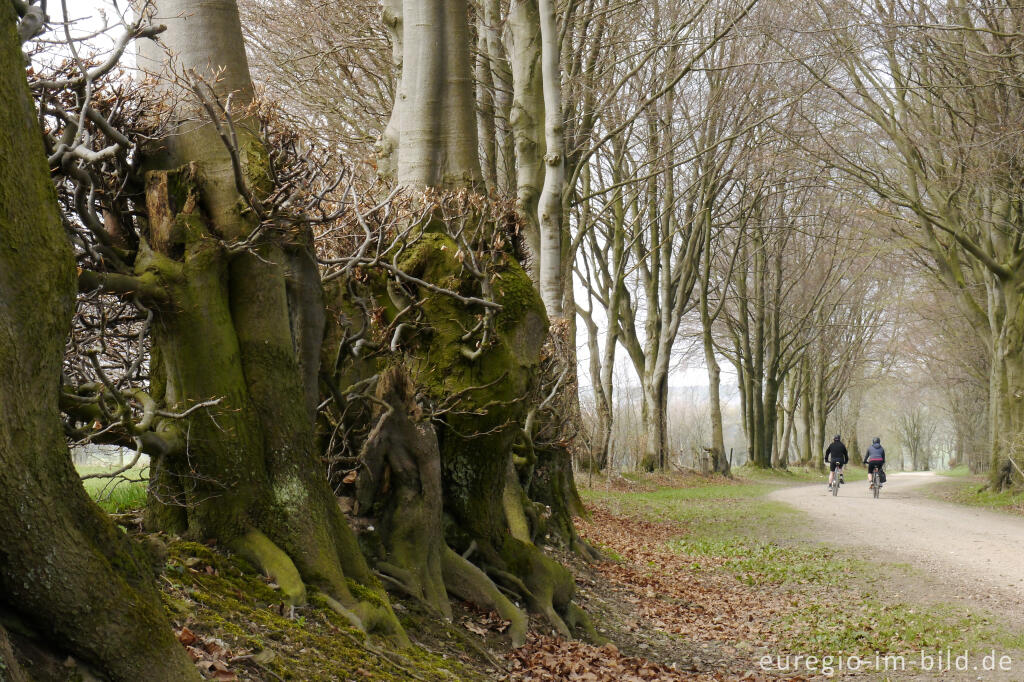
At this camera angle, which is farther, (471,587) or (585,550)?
(585,550)

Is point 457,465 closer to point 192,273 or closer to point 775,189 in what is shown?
point 192,273

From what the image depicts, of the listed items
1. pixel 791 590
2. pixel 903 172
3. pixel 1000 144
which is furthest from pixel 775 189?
pixel 791 590

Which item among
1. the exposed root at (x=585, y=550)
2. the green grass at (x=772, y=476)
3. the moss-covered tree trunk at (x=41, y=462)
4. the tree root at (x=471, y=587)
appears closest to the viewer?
the moss-covered tree trunk at (x=41, y=462)

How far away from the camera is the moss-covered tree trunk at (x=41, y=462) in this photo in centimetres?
267

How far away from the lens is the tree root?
6.57 m

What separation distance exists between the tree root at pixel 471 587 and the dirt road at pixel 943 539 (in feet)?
18.0

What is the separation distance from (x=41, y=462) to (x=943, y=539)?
13929 millimetres

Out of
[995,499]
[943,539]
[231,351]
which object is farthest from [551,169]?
[995,499]

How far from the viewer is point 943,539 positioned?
13562 mm

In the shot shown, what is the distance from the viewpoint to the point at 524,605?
7117 mm

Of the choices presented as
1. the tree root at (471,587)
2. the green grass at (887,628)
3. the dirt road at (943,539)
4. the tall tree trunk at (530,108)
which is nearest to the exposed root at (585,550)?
the green grass at (887,628)

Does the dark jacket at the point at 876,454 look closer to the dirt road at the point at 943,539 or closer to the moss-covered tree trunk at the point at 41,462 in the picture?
the dirt road at the point at 943,539

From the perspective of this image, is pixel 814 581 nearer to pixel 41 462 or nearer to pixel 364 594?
pixel 364 594

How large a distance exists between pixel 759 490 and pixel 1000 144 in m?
12.5
